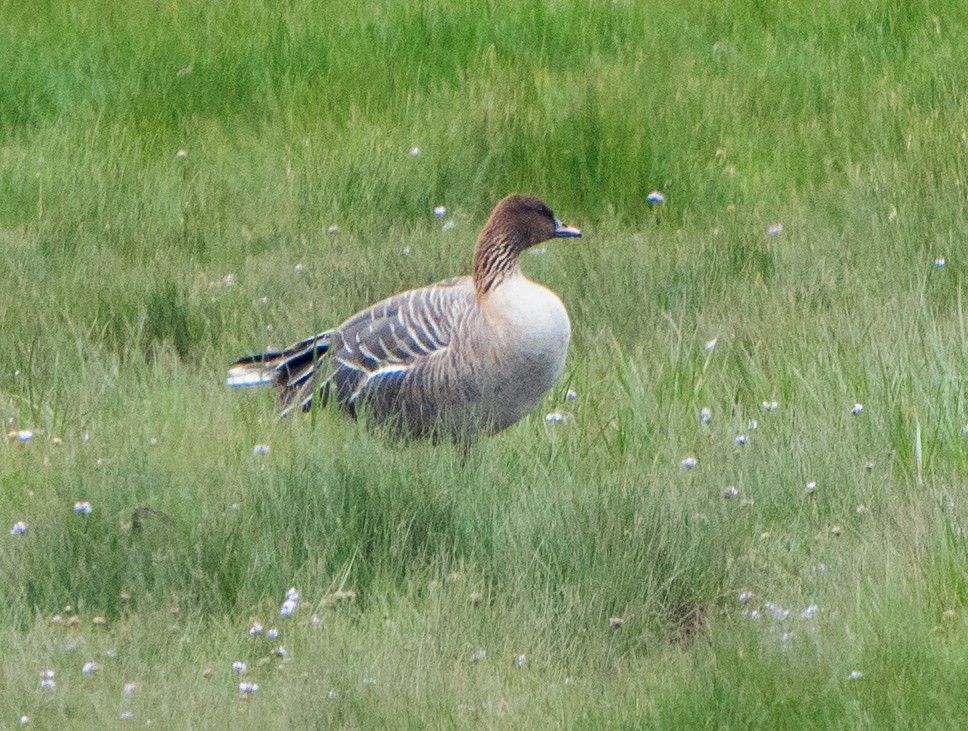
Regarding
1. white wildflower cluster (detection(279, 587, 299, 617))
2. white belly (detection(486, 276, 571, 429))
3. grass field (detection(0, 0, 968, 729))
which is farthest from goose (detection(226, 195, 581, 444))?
white wildflower cluster (detection(279, 587, 299, 617))

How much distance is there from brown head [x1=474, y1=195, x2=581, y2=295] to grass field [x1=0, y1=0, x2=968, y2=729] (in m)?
0.53

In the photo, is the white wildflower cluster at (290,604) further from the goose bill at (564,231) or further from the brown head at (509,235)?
the goose bill at (564,231)

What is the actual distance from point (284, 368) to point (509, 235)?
0.93m

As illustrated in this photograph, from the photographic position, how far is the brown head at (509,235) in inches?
212

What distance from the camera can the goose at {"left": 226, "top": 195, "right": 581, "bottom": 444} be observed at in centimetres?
507

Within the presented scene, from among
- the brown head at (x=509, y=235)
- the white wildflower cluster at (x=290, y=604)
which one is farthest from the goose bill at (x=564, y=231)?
the white wildflower cluster at (x=290, y=604)

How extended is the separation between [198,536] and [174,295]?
2.64 m

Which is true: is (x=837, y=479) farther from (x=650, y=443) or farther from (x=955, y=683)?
(x=955, y=683)

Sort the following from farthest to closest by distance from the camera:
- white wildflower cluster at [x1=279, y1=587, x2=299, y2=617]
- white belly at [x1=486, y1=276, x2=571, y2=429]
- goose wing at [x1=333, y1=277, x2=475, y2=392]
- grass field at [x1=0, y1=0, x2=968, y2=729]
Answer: goose wing at [x1=333, y1=277, x2=475, y2=392]
white belly at [x1=486, y1=276, x2=571, y2=429]
white wildflower cluster at [x1=279, y1=587, x2=299, y2=617]
grass field at [x1=0, y1=0, x2=968, y2=729]

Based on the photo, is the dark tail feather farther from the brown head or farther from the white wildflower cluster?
the white wildflower cluster

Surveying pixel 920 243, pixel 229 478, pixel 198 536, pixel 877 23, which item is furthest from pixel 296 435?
pixel 877 23

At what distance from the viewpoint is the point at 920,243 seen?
6695 millimetres

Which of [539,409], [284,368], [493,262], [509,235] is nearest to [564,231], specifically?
[509,235]

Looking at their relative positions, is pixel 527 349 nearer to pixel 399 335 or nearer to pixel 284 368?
pixel 399 335
